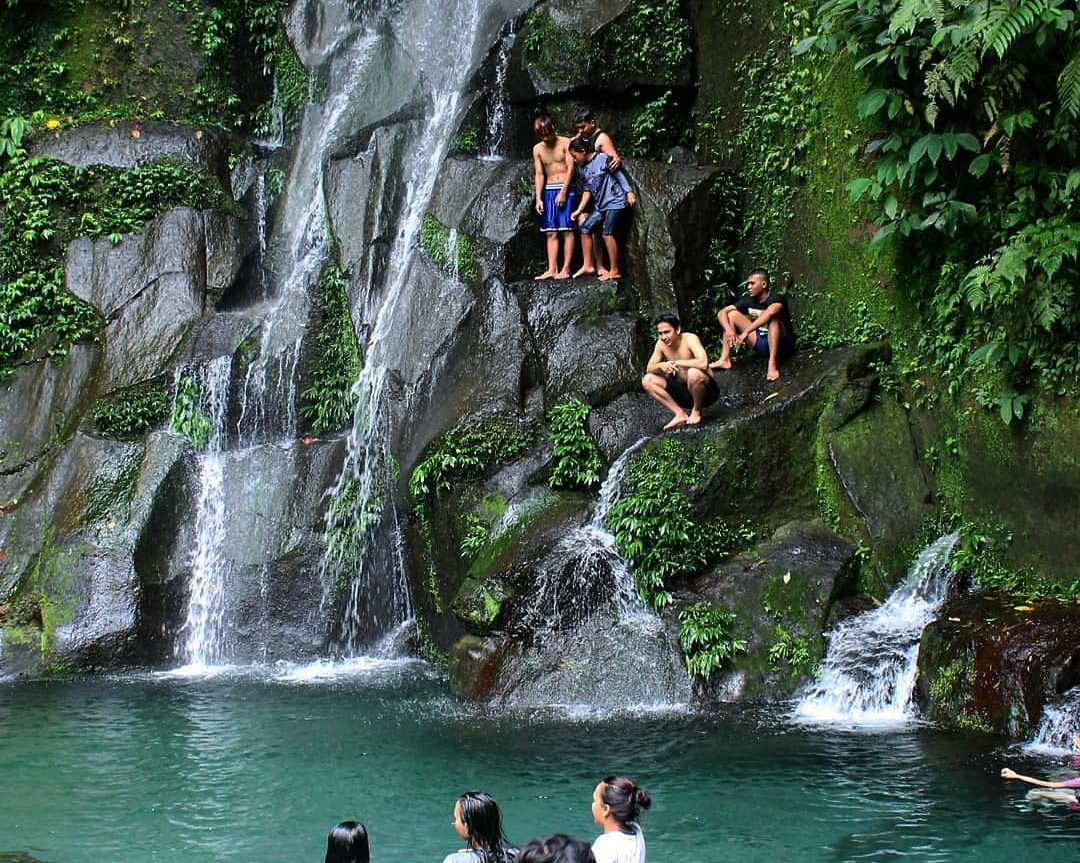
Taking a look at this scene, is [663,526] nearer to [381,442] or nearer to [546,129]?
[381,442]

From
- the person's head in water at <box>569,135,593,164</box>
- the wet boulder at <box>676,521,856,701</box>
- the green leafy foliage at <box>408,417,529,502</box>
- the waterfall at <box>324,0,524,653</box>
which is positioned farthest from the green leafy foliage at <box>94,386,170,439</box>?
the wet boulder at <box>676,521,856,701</box>

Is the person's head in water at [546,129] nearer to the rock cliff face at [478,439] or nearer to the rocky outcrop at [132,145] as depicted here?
the rock cliff face at [478,439]

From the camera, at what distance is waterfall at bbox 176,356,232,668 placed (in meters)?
12.1

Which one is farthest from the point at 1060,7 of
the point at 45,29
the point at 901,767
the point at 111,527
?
the point at 45,29

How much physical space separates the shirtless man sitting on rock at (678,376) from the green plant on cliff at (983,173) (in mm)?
1879

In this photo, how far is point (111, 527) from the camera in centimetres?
1216

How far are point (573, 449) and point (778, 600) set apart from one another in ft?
7.58

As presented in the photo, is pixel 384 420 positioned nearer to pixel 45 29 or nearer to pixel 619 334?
pixel 619 334

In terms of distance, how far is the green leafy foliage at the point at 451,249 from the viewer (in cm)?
1280

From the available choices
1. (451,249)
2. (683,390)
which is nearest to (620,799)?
(683,390)

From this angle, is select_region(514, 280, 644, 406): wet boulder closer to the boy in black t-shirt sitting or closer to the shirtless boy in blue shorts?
the shirtless boy in blue shorts

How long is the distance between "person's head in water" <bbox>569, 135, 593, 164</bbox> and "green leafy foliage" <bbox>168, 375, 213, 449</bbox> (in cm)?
465

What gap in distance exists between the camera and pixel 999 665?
8.57 meters

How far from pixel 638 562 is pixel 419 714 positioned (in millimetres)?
2193
